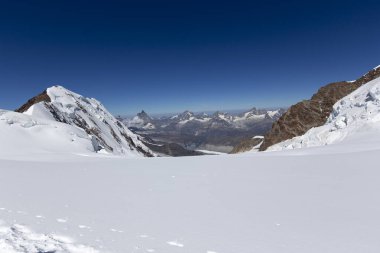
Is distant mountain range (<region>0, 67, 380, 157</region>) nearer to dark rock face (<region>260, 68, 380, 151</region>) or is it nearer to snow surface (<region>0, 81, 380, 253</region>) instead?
dark rock face (<region>260, 68, 380, 151</region>)

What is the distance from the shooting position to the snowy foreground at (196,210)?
814 cm

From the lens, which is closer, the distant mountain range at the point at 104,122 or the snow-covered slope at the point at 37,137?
the snow-covered slope at the point at 37,137

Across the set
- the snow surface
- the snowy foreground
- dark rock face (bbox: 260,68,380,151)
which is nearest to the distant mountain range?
dark rock face (bbox: 260,68,380,151)

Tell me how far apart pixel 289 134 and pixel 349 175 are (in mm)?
112151

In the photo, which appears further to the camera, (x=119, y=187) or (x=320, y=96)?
(x=320, y=96)

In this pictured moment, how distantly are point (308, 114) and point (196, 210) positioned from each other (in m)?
125

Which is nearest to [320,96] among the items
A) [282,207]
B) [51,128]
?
[51,128]

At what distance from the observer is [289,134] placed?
405ft

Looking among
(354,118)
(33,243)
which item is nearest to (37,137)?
(33,243)

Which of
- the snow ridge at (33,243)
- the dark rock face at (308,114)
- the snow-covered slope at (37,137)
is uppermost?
the dark rock face at (308,114)

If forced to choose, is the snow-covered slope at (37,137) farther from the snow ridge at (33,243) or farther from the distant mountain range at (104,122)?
the snow ridge at (33,243)

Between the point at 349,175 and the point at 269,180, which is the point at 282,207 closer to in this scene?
the point at 269,180

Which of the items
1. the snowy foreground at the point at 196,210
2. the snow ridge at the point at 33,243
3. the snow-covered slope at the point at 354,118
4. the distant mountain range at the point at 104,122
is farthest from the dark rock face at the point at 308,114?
the snow ridge at the point at 33,243

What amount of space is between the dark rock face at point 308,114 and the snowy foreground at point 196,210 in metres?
109
